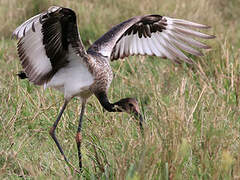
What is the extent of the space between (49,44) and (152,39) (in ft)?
4.80

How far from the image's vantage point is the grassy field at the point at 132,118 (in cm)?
312

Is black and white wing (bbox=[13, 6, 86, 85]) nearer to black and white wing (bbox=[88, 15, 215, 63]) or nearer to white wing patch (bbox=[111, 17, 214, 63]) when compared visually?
black and white wing (bbox=[88, 15, 215, 63])

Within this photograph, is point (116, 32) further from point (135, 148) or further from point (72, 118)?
point (135, 148)

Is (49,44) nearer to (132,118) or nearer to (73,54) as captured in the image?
(73,54)

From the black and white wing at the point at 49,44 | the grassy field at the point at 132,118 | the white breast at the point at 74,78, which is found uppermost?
the black and white wing at the point at 49,44

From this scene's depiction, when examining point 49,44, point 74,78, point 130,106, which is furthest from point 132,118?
point 49,44

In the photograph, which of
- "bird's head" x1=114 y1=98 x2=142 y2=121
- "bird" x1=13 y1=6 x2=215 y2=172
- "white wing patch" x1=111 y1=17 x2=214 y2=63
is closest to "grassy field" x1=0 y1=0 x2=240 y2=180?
"bird's head" x1=114 y1=98 x2=142 y2=121

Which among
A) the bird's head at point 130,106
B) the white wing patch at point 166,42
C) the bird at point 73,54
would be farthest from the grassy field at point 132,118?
the white wing patch at point 166,42

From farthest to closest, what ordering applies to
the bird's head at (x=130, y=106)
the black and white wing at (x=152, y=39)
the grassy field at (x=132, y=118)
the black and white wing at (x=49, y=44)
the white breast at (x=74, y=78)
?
1. the black and white wing at (x=152, y=39)
2. the white breast at (x=74, y=78)
3. the bird's head at (x=130, y=106)
4. the black and white wing at (x=49, y=44)
5. the grassy field at (x=132, y=118)

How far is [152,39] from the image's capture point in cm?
513

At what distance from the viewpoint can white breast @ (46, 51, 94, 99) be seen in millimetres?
4172

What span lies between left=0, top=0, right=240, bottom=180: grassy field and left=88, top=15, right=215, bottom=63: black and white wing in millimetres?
339

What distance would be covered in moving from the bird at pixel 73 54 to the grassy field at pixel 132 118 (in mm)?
167

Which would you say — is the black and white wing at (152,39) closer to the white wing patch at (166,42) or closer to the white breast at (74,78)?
the white wing patch at (166,42)
